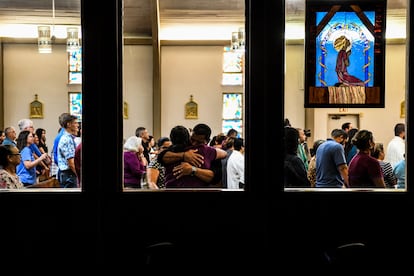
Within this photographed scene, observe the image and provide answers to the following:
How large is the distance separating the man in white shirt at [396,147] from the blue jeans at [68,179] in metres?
2.24

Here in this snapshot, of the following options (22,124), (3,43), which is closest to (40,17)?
(3,43)

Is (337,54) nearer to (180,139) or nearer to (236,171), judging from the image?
(236,171)

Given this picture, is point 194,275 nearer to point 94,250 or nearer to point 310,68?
point 94,250

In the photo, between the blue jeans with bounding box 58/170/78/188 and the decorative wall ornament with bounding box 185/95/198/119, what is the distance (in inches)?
159

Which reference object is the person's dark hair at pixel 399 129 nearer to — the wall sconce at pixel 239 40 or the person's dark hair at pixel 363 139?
the person's dark hair at pixel 363 139

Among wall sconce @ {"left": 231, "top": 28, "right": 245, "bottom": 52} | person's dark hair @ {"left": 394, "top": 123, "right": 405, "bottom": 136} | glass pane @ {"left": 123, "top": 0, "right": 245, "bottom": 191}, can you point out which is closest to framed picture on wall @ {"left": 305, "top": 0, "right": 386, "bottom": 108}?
person's dark hair @ {"left": 394, "top": 123, "right": 405, "bottom": 136}

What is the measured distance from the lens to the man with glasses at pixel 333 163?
387 centimetres

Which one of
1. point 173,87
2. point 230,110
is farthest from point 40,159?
point 173,87

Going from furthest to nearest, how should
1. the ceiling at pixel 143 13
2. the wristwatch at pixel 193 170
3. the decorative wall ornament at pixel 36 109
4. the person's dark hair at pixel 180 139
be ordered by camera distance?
the ceiling at pixel 143 13 < the decorative wall ornament at pixel 36 109 < the person's dark hair at pixel 180 139 < the wristwatch at pixel 193 170

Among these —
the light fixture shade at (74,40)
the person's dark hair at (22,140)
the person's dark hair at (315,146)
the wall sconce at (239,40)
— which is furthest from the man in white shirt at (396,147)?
the person's dark hair at (22,140)

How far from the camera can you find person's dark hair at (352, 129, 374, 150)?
4.25 metres

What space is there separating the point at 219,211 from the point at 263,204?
0.29 m

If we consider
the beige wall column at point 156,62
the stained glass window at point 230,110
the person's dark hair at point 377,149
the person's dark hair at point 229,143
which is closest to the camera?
the person's dark hair at point 377,149

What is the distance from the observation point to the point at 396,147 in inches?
155
